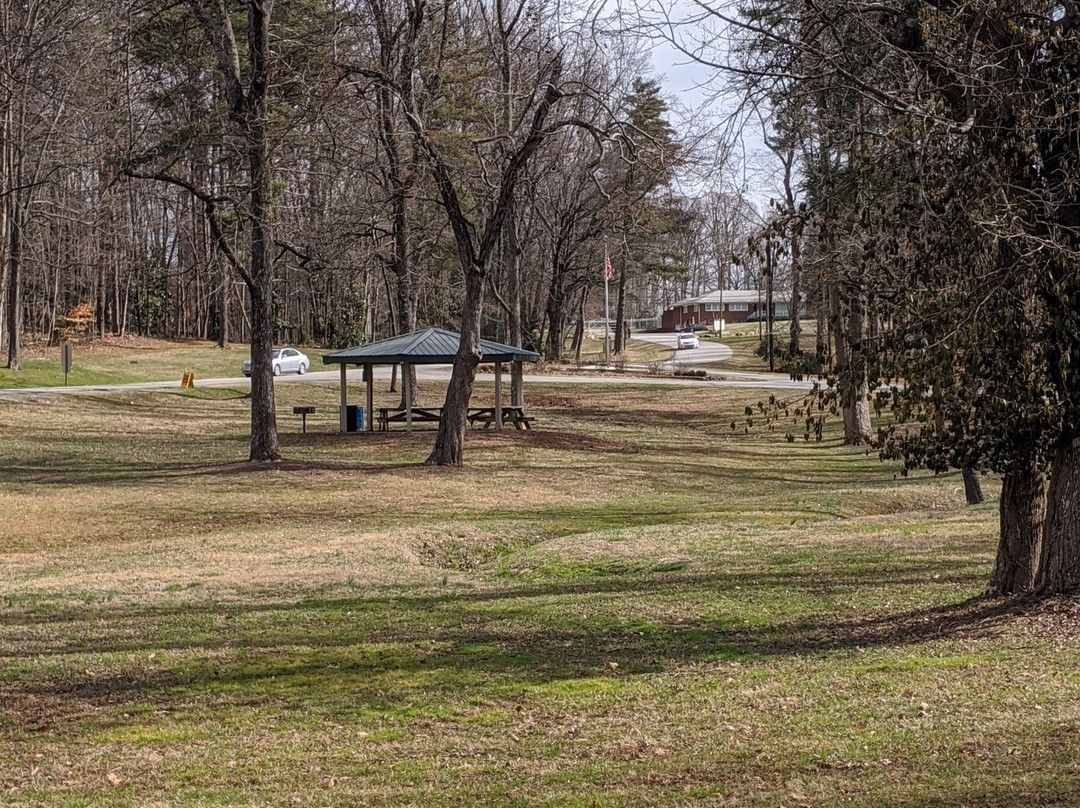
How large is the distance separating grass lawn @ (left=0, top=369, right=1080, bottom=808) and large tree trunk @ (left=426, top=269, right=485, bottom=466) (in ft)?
12.4

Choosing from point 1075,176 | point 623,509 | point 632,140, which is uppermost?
point 632,140

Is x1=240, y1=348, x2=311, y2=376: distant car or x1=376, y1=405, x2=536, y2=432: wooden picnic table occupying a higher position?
x1=240, y1=348, x2=311, y2=376: distant car

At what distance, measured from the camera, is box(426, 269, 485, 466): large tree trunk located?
2542 cm

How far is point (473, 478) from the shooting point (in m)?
24.8

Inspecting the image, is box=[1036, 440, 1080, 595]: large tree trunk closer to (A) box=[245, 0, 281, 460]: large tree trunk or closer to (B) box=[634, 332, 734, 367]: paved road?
(A) box=[245, 0, 281, 460]: large tree trunk

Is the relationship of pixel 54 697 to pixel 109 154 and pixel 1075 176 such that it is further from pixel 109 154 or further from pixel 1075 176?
pixel 109 154

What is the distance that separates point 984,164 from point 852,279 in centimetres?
136

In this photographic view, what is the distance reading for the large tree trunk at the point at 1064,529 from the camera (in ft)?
31.8

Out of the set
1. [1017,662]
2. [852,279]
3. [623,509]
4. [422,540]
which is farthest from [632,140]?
[1017,662]

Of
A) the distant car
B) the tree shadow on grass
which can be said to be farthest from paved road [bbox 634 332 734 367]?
the tree shadow on grass

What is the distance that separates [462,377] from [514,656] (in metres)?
16.0

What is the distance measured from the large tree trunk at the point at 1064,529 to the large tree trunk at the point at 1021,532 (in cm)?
37

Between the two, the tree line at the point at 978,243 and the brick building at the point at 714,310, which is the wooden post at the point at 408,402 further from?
the brick building at the point at 714,310

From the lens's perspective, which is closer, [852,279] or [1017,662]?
[1017,662]
